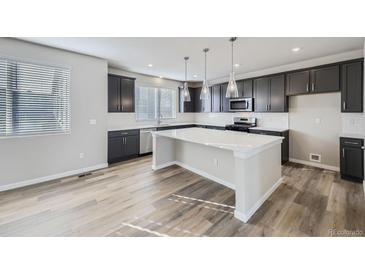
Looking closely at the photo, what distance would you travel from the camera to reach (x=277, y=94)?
4648 millimetres

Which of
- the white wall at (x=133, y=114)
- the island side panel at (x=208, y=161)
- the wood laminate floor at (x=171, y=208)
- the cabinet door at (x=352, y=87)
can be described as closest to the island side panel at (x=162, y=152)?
the island side panel at (x=208, y=161)

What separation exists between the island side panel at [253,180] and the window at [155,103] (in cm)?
433

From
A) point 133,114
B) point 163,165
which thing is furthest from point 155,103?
point 163,165

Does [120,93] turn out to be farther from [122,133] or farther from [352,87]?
[352,87]

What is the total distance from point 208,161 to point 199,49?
2206 millimetres

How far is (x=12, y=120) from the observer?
3.11 m

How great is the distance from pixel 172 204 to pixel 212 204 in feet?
1.94

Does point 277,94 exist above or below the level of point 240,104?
above

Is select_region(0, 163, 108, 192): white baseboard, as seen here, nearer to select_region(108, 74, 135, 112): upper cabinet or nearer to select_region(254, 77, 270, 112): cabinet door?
select_region(108, 74, 135, 112): upper cabinet

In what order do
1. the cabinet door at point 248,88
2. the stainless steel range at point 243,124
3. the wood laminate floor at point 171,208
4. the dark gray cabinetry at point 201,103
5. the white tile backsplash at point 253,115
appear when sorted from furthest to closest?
the dark gray cabinetry at point 201,103, the stainless steel range at point 243,124, the cabinet door at point 248,88, the white tile backsplash at point 253,115, the wood laminate floor at point 171,208

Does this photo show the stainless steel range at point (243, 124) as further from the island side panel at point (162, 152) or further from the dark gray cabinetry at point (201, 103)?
the island side panel at point (162, 152)

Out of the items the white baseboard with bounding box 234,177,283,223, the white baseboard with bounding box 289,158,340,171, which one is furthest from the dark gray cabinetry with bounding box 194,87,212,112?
the white baseboard with bounding box 234,177,283,223

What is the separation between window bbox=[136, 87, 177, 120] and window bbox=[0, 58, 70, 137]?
245 centimetres

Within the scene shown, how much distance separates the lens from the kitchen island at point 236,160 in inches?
88.1
